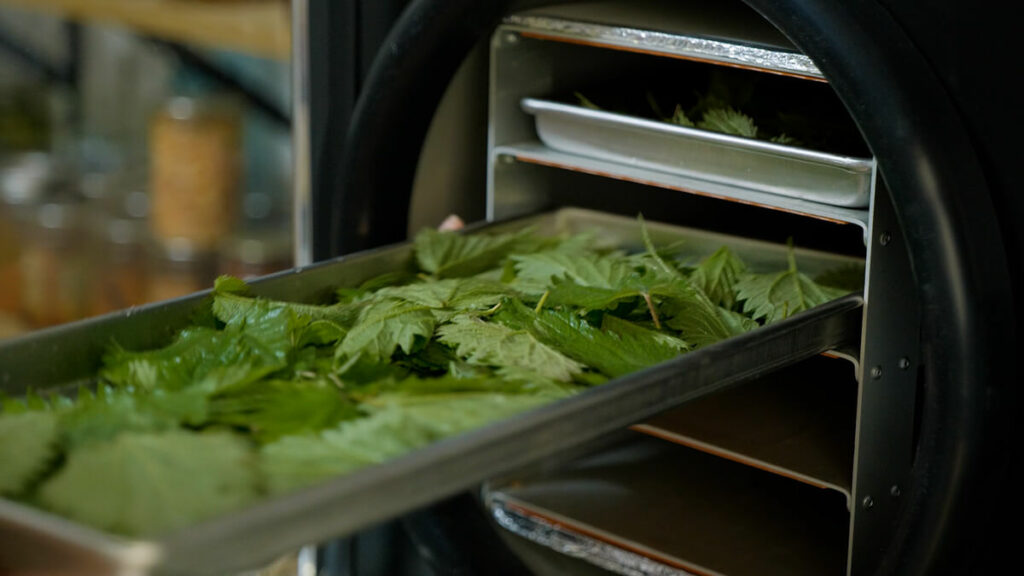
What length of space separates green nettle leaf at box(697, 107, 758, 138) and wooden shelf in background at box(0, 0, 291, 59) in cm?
93

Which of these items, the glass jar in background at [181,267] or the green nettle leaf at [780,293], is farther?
the glass jar in background at [181,267]

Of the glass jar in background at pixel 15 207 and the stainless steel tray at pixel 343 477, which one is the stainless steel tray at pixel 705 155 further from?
the glass jar in background at pixel 15 207

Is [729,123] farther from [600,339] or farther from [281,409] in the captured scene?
[281,409]

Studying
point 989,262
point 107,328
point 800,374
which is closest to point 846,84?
point 989,262

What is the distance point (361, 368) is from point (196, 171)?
3.88 ft

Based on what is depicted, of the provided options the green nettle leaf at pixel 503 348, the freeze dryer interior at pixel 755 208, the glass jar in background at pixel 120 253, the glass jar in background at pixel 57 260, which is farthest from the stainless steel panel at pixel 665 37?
the glass jar in background at pixel 57 260

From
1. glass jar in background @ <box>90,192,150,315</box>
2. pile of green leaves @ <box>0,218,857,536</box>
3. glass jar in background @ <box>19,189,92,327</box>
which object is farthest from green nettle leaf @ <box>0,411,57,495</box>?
glass jar in background @ <box>19,189,92,327</box>

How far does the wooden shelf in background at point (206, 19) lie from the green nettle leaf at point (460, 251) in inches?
34.0

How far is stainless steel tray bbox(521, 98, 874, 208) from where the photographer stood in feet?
2.86

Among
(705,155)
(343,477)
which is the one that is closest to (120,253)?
(705,155)

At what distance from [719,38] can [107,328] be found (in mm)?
464

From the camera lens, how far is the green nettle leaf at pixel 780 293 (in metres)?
0.90

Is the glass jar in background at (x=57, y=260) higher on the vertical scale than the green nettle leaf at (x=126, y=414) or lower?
lower

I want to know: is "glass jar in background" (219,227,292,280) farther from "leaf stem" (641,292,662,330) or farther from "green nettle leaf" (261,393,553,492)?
"green nettle leaf" (261,393,553,492)
